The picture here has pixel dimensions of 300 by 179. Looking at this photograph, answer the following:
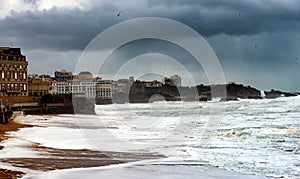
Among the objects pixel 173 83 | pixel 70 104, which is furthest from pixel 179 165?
pixel 173 83

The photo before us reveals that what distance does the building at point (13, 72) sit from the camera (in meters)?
62.4

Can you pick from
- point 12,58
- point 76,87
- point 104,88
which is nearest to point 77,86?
point 76,87

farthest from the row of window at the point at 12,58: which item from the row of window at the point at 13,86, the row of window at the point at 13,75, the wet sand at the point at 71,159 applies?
the wet sand at the point at 71,159

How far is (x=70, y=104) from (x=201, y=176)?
50348 mm

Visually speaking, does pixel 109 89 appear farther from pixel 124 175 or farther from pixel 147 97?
pixel 124 175

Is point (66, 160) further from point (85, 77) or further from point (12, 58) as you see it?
point (85, 77)

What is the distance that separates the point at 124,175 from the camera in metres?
11.2

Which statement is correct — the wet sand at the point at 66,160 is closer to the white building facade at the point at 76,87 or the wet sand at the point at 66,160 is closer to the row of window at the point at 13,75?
the row of window at the point at 13,75

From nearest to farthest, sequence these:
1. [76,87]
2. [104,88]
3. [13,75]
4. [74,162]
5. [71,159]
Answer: [74,162] < [71,159] < [13,75] < [76,87] < [104,88]

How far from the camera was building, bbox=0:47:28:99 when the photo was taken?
62.4 metres

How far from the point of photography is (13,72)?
64.7 meters

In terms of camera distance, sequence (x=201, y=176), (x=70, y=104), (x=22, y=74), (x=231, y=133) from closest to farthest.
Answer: (x=201, y=176)
(x=231, y=133)
(x=70, y=104)
(x=22, y=74)

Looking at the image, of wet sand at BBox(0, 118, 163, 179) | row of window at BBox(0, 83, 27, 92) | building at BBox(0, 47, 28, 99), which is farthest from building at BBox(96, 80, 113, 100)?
wet sand at BBox(0, 118, 163, 179)

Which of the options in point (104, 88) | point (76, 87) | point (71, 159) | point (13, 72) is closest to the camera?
point (71, 159)
